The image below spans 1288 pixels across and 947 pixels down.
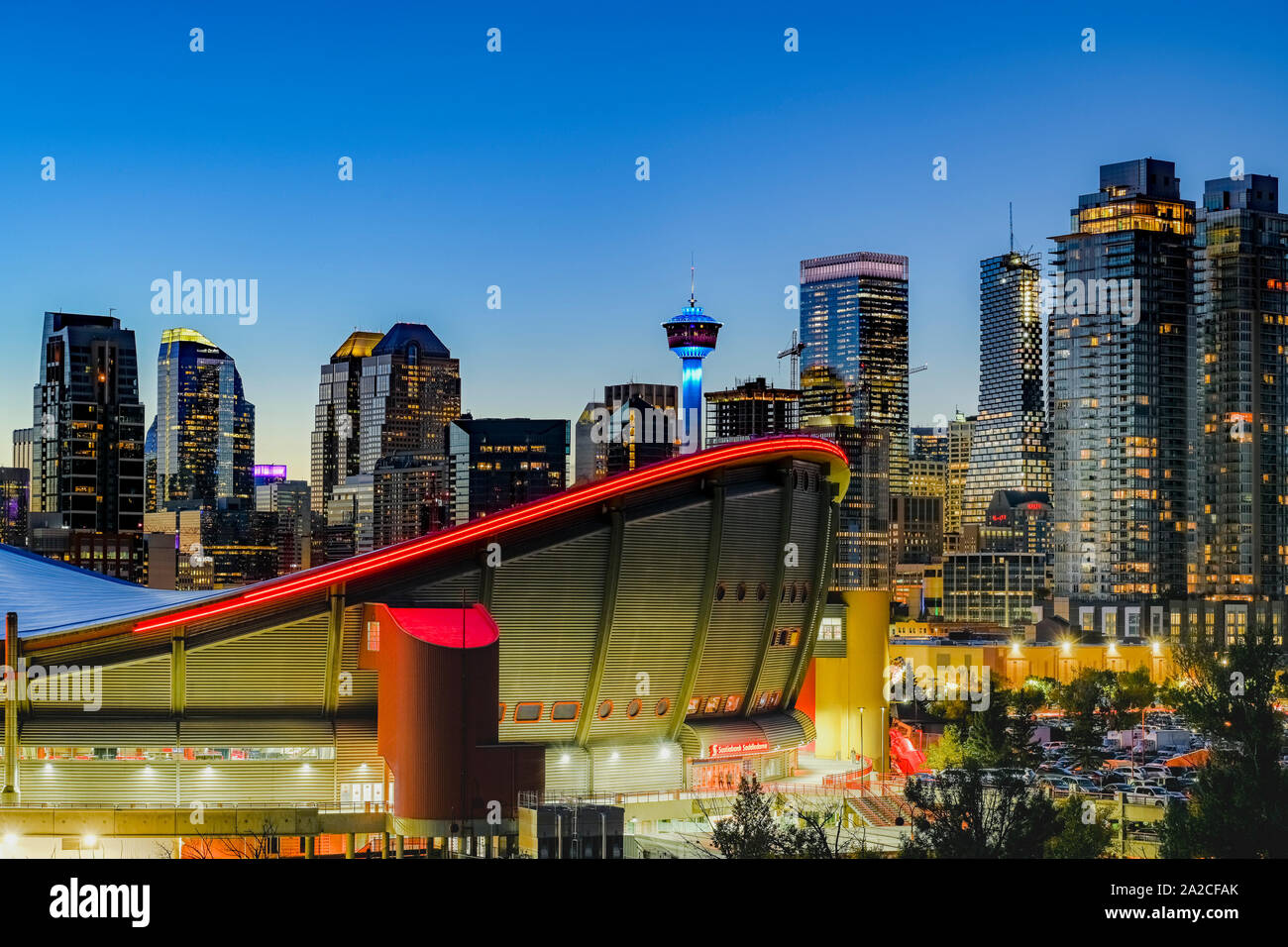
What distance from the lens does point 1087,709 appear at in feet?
418

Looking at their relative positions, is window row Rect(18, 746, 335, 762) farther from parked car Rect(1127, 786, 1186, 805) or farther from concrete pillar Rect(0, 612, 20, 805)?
parked car Rect(1127, 786, 1186, 805)

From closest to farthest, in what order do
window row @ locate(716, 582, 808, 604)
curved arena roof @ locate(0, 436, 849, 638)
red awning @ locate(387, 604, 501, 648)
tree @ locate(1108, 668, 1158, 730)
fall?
red awning @ locate(387, 604, 501, 648) < curved arena roof @ locate(0, 436, 849, 638) < window row @ locate(716, 582, 808, 604) < tree @ locate(1108, 668, 1158, 730)

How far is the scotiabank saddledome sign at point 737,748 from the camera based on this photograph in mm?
72562

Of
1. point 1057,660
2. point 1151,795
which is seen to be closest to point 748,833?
point 1151,795

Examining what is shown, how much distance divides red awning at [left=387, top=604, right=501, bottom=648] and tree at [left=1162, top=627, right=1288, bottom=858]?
27.3 metres

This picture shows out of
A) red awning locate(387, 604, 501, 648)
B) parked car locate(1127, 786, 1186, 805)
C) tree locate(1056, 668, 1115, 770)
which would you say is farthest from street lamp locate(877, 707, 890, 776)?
red awning locate(387, 604, 501, 648)

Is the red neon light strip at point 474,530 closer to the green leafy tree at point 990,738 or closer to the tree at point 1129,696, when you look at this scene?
the green leafy tree at point 990,738

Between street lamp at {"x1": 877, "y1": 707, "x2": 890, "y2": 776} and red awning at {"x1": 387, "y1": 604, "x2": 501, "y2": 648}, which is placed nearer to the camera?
red awning at {"x1": 387, "y1": 604, "x2": 501, "y2": 648}

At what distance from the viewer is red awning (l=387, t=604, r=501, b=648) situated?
190 ft

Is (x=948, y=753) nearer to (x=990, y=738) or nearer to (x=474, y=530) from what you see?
(x=990, y=738)

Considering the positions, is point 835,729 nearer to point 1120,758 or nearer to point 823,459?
point 823,459

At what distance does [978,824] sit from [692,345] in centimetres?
11488
